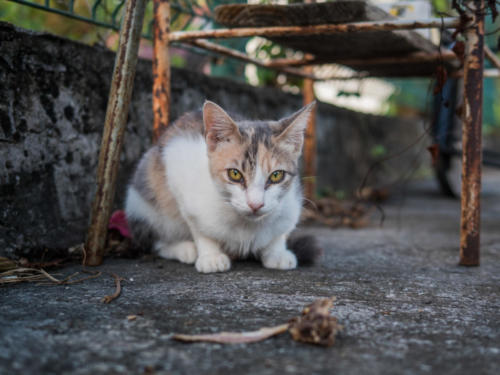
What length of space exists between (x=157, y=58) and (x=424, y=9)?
164 centimetres

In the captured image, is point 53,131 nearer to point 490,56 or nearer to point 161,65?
point 161,65

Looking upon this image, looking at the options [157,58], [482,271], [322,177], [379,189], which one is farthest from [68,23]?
[482,271]

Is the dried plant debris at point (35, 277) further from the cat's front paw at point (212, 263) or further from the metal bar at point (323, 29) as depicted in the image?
the metal bar at point (323, 29)

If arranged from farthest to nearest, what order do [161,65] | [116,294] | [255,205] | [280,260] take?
1. [161,65]
2. [280,260]
3. [255,205]
4. [116,294]

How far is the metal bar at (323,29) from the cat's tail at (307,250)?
938 mm

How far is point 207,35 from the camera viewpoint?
204 centimetres

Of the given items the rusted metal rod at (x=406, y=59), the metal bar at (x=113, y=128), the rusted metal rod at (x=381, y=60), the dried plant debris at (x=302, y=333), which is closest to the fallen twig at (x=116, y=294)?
the metal bar at (x=113, y=128)

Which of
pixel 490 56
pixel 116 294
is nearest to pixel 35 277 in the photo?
pixel 116 294

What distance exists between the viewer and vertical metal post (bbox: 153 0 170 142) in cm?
217

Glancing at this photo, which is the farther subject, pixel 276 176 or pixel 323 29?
pixel 323 29

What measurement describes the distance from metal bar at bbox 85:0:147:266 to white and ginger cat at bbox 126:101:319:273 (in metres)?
0.29

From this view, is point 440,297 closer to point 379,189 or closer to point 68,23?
point 379,189

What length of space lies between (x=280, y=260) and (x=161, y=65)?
3.71 feet

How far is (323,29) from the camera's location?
1922 mm
